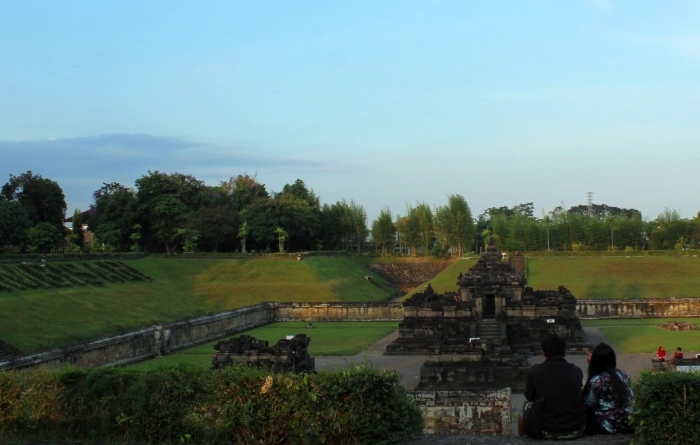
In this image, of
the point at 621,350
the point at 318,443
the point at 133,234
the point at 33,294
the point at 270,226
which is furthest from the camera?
the point at 270,226

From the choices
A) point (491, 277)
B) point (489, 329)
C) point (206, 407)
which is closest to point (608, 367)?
point (206, 407)

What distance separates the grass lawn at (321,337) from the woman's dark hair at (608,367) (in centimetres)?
2079

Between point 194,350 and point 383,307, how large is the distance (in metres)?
15.0

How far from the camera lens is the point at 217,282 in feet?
189

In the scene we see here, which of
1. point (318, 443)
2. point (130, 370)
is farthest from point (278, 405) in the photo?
point (130, 370)

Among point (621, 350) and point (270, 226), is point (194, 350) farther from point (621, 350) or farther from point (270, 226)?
point (270, 226)

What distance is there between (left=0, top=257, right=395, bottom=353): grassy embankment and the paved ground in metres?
11.7

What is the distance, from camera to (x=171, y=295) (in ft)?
165

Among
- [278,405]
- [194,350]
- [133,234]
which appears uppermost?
[133,234]

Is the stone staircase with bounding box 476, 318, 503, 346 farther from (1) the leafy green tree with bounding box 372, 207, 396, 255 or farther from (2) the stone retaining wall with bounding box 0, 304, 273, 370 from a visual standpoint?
(1) the leafy green tree with bounding box 372, 207, 396, 255

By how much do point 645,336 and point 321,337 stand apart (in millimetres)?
15379

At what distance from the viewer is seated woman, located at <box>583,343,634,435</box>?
9.01 meters

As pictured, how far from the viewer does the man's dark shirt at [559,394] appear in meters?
8.64

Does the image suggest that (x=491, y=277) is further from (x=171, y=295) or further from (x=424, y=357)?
(x=171, y=295)
